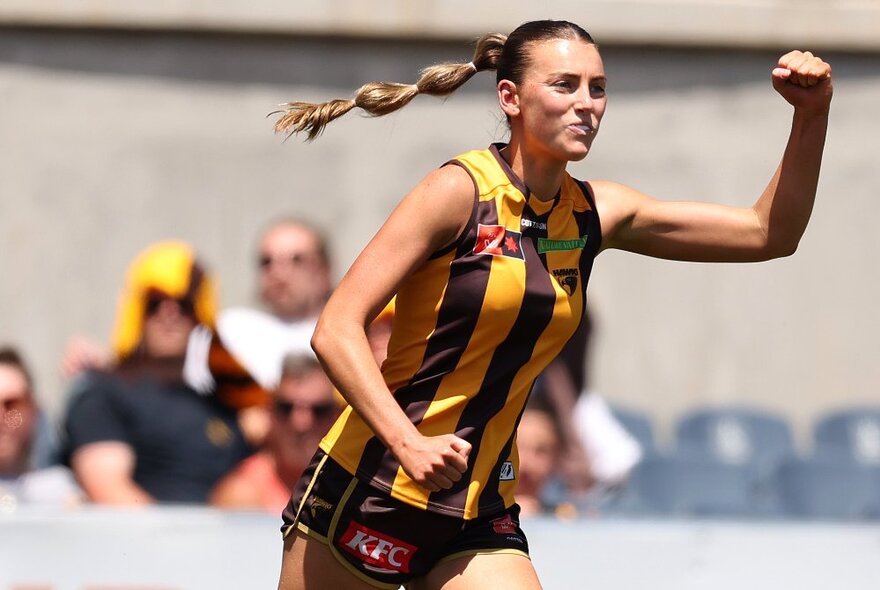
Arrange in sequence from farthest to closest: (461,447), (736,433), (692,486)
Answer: (736,433) → (692,486) → (461,447)

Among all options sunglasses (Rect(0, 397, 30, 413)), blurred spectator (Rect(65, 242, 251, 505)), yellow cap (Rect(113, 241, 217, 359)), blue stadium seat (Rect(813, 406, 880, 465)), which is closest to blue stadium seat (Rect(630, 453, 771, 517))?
blue stadium seat (Rect(813, 406, 880, 465))

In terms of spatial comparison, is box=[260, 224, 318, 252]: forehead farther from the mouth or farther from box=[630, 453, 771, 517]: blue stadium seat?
the mouth

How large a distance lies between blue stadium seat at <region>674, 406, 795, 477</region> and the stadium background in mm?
728

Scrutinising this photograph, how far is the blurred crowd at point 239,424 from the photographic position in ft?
18.7

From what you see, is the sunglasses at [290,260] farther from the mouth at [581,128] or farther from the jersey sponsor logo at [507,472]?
the mouth at [581,128]

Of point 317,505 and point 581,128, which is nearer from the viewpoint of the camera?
point 581,128

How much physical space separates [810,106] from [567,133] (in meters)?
Result: 0.60

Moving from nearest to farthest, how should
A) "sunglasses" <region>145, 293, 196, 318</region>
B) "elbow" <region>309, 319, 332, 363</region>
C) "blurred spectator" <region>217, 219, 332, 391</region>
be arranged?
"elbow" <region>309, 319, 332, 363</region> → "sunglasses" <region>145, 293, 196, 318</region> → "blurred spectator" <region>217, 219, 332, 391</region>

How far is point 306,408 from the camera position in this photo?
19.2 ft

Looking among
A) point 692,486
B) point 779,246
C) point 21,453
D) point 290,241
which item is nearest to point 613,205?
point 779,246

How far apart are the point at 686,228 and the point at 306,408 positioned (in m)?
2.82

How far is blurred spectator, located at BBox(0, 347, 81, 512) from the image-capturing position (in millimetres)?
5594

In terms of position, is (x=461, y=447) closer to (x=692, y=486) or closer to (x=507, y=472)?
(x=507, y=472)

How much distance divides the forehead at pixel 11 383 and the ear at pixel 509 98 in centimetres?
363
